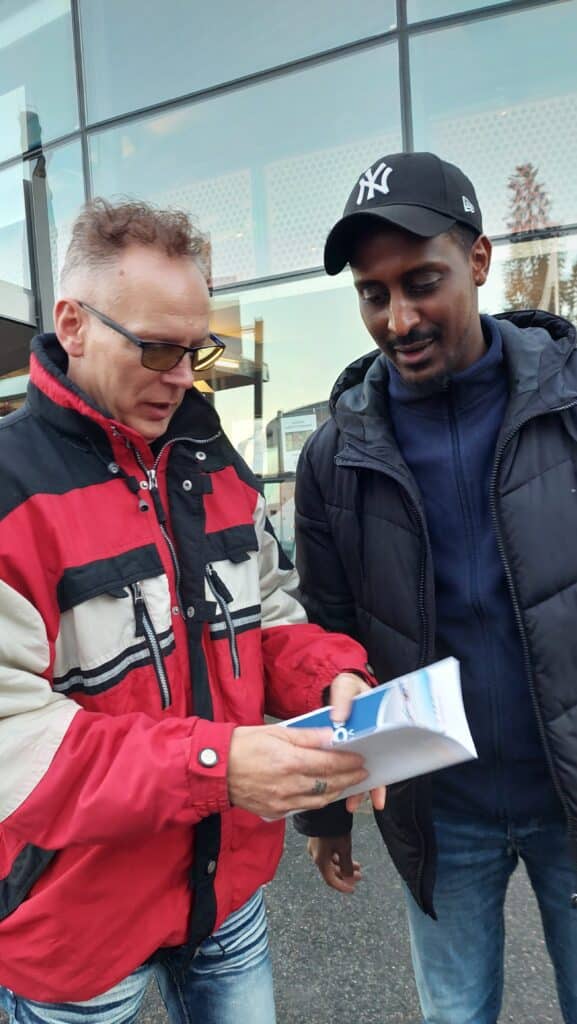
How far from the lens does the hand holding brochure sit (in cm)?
95

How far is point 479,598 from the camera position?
1.46 m

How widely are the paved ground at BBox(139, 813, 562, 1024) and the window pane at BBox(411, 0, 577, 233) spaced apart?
15.7 feet

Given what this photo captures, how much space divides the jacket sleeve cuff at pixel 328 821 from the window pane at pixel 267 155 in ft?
17.3

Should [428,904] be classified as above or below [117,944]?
below

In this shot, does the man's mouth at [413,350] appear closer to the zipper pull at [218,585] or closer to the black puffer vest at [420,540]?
the black puffer vest at [420,540]

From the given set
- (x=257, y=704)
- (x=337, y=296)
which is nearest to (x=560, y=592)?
(x=257, y=704)

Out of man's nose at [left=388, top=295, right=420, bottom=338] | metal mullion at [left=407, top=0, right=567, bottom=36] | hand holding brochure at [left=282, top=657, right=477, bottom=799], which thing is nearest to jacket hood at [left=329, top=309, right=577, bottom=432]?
man's nose at [left=388, top=295, right=420, bottom=338]

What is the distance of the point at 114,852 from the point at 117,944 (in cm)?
17

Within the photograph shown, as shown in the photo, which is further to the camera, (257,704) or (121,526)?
(257,704)

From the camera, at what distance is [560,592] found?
1380mm

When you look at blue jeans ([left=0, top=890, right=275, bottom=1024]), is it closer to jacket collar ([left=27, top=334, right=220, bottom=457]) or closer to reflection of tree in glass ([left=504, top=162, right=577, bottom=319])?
jacket collar ([left=27, top=334, right=220, bottom=457])

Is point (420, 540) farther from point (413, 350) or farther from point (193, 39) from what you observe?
point (193, 39)

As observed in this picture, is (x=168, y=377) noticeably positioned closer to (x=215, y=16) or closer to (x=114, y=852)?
(x=114, y=852)

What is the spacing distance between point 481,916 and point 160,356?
145 centimetres
